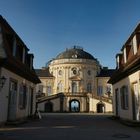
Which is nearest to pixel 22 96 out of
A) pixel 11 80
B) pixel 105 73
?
pixel 11 80

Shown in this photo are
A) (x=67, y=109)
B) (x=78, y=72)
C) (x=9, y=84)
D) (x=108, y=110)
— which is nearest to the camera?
(x=9, y=84)

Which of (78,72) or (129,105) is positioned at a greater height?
(78,72)

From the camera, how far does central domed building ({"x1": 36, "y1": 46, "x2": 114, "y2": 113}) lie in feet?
194

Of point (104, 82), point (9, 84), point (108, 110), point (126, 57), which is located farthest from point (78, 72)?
point (9, 84)

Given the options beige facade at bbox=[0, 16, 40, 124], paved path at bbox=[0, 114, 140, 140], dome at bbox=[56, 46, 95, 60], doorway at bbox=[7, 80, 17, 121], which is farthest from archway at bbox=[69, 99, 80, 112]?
paved path at bbox=[0, 114, 140, 140]

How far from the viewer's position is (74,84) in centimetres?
6806

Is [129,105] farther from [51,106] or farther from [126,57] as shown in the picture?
[51,106]

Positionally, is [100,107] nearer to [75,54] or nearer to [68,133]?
[75,54]

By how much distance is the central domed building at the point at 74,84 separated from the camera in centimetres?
5919

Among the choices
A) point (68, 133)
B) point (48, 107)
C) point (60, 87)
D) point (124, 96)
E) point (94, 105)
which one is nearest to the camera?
point (68, 133)

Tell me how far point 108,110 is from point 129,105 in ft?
126

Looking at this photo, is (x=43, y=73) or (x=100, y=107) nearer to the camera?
(x=100, y=107)

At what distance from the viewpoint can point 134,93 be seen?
56.3 feet

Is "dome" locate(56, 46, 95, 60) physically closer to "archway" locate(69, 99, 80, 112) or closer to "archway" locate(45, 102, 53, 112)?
"archway" locate(69, 99, 80, 112)
